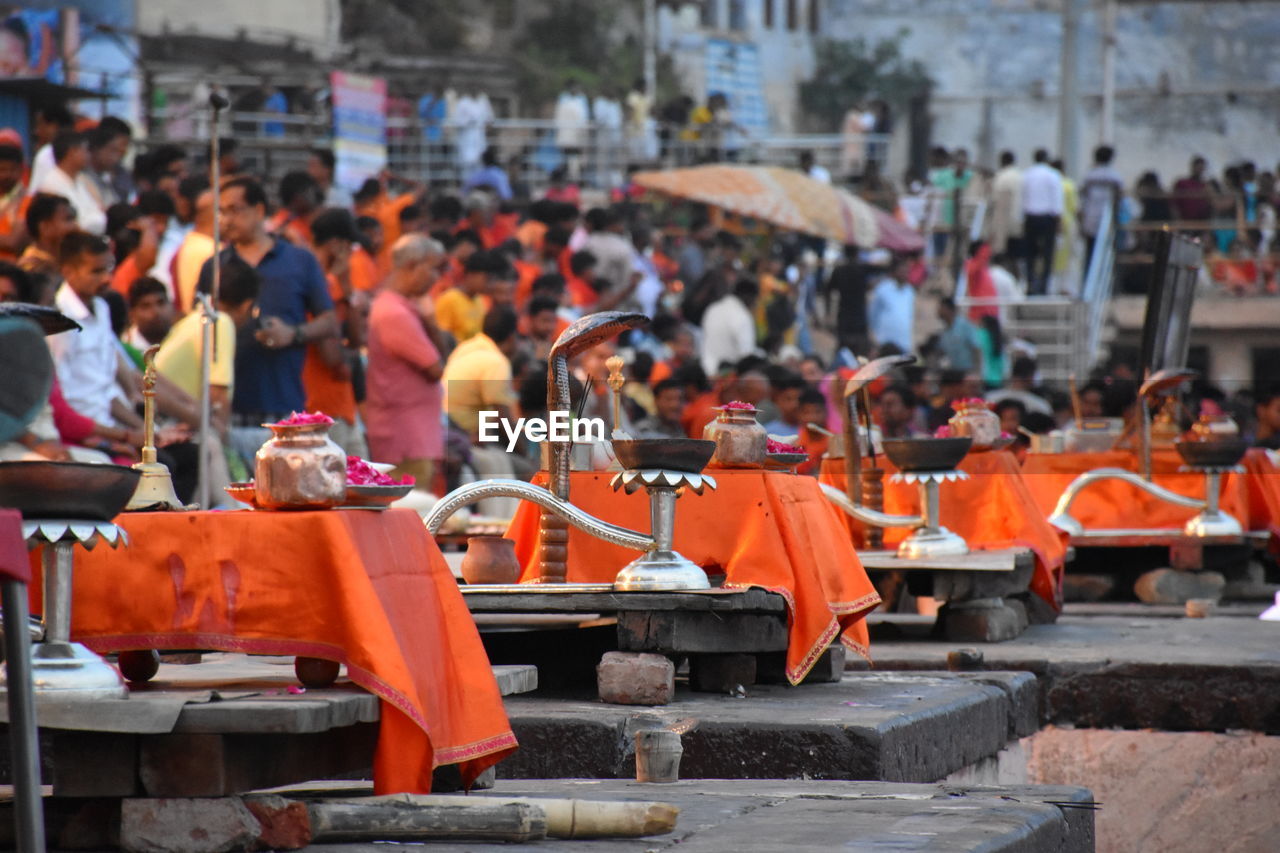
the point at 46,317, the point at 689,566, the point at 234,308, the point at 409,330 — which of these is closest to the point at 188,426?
the point at 234,308

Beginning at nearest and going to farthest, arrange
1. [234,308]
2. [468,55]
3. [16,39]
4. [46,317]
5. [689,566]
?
[46,317] < [689,566] < [234,308] < [16,39] < [468,55]

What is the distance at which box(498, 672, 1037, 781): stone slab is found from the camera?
5.43 metres

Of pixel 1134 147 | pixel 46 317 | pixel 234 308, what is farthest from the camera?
pixel 1134 147

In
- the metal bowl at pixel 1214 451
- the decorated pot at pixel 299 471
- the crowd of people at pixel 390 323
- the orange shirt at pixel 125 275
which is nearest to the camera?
the decorated pot at pixel 299 471

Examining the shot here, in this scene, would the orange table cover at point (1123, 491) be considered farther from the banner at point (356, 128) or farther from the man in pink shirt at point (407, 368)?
the banner at point (356, 128)

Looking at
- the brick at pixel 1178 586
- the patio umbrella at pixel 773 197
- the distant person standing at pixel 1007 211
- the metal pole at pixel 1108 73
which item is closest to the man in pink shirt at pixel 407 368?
the brick at pixel 1178 586

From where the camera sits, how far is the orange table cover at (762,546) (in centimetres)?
639

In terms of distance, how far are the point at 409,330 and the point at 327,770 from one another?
5.81 meters

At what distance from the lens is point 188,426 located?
8359mm

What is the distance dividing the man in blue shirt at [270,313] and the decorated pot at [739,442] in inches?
121

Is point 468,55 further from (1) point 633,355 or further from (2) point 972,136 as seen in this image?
(1) point 633,355

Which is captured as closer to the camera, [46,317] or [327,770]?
[46,317]

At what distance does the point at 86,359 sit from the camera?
8.25 metres

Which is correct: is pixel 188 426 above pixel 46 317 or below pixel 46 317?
below
